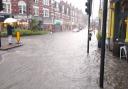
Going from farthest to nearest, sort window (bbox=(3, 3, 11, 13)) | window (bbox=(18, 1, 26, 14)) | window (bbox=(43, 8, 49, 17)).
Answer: window (bbox=(43, 8, 49, 17)) < window (bbox=(18, 1, 26, 14)) < window (bbox=(3, 3, 11, 13))

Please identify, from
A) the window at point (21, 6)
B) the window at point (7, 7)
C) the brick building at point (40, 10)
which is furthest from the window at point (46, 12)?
the window at point (7, 7)

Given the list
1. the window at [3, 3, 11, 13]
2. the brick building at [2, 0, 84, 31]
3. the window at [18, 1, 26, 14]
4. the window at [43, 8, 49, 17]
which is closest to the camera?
the window at [3, 3, 11, 13]

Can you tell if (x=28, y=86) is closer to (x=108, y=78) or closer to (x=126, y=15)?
(x=108, y=78)

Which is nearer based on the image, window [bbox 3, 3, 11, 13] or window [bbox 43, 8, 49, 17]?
window [bbox 3, 3, 11, 13]

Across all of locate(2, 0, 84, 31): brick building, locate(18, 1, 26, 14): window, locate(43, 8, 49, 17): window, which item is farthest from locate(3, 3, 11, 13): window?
locate(43, 8, 49, 17): window

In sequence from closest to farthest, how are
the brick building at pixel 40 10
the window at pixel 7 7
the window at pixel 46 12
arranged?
the window at pixel 7 7
the brick building at pixel 40 10
the window at pixel 46 12

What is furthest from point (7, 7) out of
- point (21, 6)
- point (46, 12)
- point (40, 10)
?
point (46, 12)

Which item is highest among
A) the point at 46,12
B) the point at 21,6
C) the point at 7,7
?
the point at 21,6

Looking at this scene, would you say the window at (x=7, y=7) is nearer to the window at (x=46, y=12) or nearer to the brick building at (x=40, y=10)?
the brick building at (x=40, y=10)

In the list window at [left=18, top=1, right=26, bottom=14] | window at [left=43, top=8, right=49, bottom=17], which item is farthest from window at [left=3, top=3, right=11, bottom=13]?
window at [left=43, top=8, right=49, bottom=17]

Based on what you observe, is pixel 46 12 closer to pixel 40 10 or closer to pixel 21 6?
pixel 40 10

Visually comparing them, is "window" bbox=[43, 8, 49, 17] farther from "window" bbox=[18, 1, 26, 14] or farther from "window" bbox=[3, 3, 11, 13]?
"window" bbox=[3, 3, 11, 13]

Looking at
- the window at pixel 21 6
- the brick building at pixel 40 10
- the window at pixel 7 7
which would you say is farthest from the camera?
the window at pixel 21 6

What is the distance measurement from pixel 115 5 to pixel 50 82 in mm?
12994
